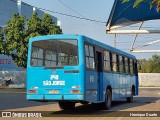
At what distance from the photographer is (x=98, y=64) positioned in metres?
17.8

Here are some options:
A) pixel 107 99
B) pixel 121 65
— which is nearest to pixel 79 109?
pixel 107 99

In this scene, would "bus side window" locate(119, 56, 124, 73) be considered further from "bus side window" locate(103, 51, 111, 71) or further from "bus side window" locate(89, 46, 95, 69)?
"bus side window" locate(89, 46, 95, 69)

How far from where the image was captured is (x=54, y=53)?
16.1 metres

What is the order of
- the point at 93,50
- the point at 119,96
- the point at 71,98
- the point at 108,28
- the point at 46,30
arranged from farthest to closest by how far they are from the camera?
the point at 46,30, the point at 108,28, the point at 119,96, the point at 93,50, the point at 71,98

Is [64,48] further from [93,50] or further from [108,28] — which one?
[108,28]

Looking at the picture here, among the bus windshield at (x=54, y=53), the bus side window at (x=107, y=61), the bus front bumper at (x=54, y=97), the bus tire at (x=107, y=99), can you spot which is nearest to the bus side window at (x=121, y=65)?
the bus side window at (x=107, y=61)

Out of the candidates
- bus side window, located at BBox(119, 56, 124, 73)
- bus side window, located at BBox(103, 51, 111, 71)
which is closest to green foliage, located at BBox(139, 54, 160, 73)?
bus side window, located at BBox(119, 56, 124, 73)

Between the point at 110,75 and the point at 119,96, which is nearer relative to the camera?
the point at 110,75

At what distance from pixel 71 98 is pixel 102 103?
370cm

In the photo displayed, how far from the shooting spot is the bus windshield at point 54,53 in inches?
620

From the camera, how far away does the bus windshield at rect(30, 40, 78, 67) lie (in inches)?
620

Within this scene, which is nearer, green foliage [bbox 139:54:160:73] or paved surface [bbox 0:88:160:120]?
paved surface [bbox 0:88:160:120]

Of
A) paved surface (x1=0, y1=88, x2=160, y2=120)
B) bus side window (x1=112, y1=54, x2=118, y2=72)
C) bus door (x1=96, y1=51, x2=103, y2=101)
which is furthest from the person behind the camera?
bus side window (x1=112, y1=54, x2=118, y2=72)

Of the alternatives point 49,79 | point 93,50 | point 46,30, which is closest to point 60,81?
point 49,79
